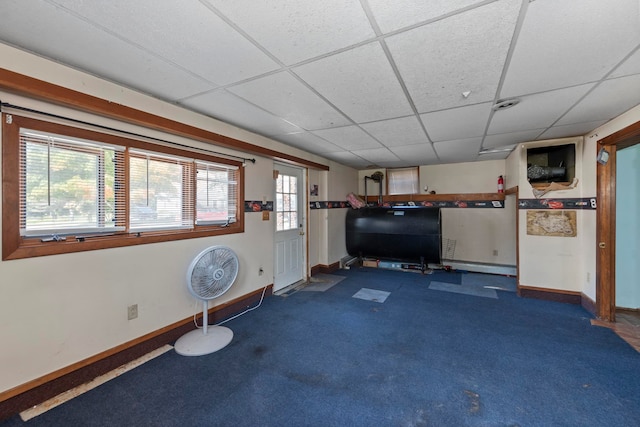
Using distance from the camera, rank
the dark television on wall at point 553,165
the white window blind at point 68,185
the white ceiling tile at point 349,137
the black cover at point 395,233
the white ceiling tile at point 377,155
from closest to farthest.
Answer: the white window blind at point 68,185
the white ceiling tile at point 349,137
the dark television on wall at point 553,165
the white ceiling tile at point 377,155
the black cover at point 395,233

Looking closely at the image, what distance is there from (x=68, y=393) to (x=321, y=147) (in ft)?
11.8

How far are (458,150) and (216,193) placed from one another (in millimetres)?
3712

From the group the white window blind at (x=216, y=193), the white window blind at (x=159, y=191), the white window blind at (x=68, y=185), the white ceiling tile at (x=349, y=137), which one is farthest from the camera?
the white ceiling tile at (x=349, y=137)

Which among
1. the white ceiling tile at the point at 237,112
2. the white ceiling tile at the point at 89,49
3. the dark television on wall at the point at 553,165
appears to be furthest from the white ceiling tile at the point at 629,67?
the white ceiling tile at the point at 89,49

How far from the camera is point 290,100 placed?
2225mm

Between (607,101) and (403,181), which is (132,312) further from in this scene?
(403,181)

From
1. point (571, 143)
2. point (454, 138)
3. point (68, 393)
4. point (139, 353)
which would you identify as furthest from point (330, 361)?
point (571, 143)

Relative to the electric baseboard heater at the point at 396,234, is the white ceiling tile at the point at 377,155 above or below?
above

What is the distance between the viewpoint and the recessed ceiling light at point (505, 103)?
221 centimetres

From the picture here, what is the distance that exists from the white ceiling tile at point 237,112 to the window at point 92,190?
46 centimetres

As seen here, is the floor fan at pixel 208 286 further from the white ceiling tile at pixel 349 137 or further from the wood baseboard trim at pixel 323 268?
the wood baseboard trim at pixel 323 268

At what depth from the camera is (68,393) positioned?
1.77m

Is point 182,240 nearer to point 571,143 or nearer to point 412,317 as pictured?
point 412,317

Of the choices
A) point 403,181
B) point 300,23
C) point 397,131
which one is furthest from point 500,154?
point 300,23
